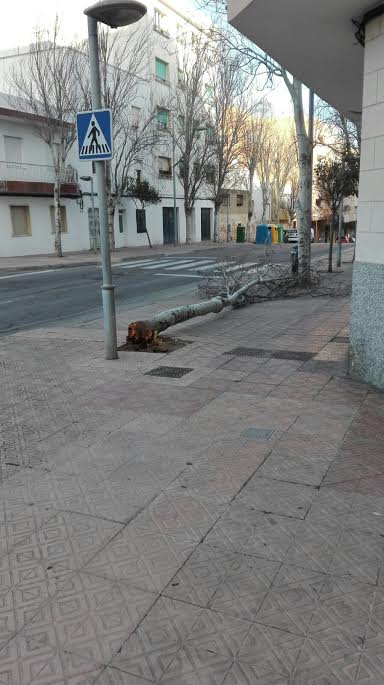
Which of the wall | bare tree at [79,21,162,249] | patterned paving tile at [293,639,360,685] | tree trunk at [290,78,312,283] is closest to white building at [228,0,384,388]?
the wall

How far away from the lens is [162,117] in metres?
39.1

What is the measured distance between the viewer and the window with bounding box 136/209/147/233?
1526 inches

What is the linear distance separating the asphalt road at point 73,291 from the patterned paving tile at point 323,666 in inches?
326

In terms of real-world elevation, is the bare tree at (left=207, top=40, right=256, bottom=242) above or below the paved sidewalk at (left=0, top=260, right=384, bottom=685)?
above

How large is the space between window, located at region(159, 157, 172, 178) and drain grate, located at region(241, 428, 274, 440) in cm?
3877

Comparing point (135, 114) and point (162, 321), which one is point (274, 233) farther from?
point (162, 321)

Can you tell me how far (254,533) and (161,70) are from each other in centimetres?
4275

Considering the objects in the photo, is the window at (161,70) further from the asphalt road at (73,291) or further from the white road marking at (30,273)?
the white road marking at (30,273)

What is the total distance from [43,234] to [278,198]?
3298 cm

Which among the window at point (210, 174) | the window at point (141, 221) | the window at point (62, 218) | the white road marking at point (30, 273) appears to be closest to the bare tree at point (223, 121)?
the window at point (210, 174)

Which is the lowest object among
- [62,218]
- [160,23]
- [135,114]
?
[62,218]

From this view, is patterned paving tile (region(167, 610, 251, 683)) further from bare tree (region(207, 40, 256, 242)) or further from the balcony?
bare tree (region(207, 40, 256, 242))

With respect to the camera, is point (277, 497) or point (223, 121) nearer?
point (277, 497)

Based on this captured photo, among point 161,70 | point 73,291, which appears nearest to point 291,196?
point 161,70
